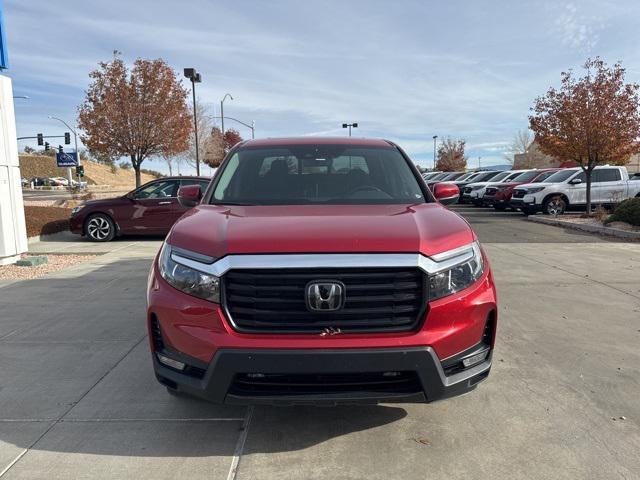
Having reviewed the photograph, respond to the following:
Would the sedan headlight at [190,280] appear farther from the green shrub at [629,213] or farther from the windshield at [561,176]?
the windshield at [561,176]

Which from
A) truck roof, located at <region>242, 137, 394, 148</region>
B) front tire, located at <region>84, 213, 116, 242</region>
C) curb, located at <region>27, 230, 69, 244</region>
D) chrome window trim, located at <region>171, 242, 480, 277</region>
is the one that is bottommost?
curb, located at <region>27, 230, 69, 244</region>

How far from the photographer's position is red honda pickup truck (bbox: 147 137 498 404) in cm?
251

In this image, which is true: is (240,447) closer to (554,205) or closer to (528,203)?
(528,203)

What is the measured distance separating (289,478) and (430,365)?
36.6 inches

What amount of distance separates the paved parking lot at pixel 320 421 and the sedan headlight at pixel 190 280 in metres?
0.92

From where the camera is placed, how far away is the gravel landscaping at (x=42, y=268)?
25.0 feet

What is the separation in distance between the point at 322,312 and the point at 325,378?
0.33 meters

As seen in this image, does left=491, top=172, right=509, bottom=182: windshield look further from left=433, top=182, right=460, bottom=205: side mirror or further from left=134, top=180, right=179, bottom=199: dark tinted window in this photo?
left=433, top=182, right=460, bottom=205: side mirror

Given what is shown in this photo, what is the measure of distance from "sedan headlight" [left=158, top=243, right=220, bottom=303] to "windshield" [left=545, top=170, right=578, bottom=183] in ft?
60.8

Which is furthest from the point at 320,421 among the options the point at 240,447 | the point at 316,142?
the point at 316,142

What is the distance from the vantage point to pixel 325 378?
256 centimetres

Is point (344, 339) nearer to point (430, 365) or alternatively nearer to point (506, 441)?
point (430, 365)

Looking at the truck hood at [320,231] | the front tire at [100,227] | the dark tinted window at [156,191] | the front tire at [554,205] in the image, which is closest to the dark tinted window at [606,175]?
the front tire at [554,205]

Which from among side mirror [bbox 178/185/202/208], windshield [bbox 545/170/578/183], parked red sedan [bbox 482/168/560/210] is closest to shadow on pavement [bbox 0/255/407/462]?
side mirror [bbox 178/185/202/208]
